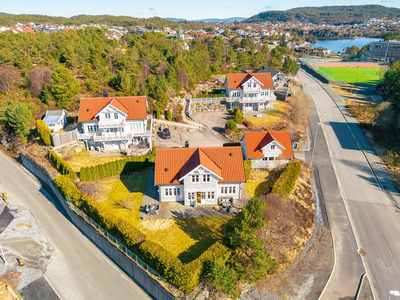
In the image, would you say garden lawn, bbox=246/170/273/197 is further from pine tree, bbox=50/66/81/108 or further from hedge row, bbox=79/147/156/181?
pine tree, bbox=50/66/81/108

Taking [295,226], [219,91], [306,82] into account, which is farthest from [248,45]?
[295,226]

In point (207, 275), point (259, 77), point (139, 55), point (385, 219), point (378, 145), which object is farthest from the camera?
point (139, 55)

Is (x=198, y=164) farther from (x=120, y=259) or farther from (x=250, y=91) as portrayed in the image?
(x=250, y=91)

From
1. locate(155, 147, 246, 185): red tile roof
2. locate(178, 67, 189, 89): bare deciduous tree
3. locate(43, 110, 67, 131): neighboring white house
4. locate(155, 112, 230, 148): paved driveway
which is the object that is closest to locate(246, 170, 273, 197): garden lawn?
locate(155, 147, 246, 185): red tile roof

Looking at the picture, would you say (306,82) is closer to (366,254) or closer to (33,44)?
(366,254)

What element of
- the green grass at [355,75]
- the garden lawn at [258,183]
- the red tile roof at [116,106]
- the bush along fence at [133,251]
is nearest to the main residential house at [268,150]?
the garden lawn at [258,183]

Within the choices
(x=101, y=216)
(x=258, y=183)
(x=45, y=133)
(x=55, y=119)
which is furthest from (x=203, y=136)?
(x=101, y=216)
